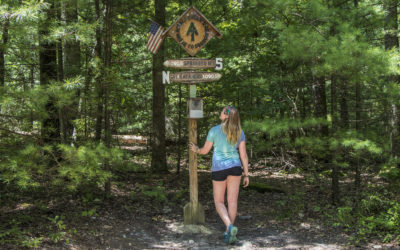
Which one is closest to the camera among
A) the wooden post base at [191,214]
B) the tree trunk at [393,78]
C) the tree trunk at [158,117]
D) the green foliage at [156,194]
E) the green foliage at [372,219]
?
the green foliage at [372,219]

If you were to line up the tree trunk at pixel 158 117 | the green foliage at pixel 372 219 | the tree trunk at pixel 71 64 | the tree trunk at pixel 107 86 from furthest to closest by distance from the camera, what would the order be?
1. the tree trunk at pixel 158 117
2. the tree trunk at pixel 107 86
3. the tree trunk at pixel 71 64
4. the green foliage at pixel 372 219

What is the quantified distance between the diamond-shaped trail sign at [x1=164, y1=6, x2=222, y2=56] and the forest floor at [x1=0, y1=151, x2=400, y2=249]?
3.01 meters

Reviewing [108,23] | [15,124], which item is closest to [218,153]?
[15,124]

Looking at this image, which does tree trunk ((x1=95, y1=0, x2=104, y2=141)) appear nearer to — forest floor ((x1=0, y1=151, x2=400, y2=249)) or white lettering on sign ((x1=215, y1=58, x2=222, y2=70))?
forest floor ((x1=0, y1=151, x2=400, y2=249))

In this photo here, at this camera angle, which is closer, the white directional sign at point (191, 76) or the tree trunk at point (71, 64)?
the white directional sign at point (191, 76)

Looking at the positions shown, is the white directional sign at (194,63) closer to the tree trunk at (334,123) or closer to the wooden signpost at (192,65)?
the wooden signpost at (192,65)

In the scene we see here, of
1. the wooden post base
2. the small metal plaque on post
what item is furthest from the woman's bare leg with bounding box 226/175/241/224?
the small metal plaque on post

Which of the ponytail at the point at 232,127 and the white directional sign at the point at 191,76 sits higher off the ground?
the white directional sign at the point at 191,76

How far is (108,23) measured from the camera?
22.4ft

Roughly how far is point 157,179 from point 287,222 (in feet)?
12.3

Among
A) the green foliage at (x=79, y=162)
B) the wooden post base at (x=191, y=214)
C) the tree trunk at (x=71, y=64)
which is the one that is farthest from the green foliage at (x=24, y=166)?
the wooden post base at (x=191, y=214)

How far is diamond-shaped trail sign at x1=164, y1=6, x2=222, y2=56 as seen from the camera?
566cm

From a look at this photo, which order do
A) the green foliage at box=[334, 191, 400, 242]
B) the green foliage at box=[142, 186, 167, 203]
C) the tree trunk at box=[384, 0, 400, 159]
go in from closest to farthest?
1. the green foliage at box=[334, 191, 400, 242]
2. the tree trunk at box=[384, 0, 400, 159]
3. the green foliage at box=[142, 186, 167, 203]

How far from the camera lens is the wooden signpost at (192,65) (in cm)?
565
